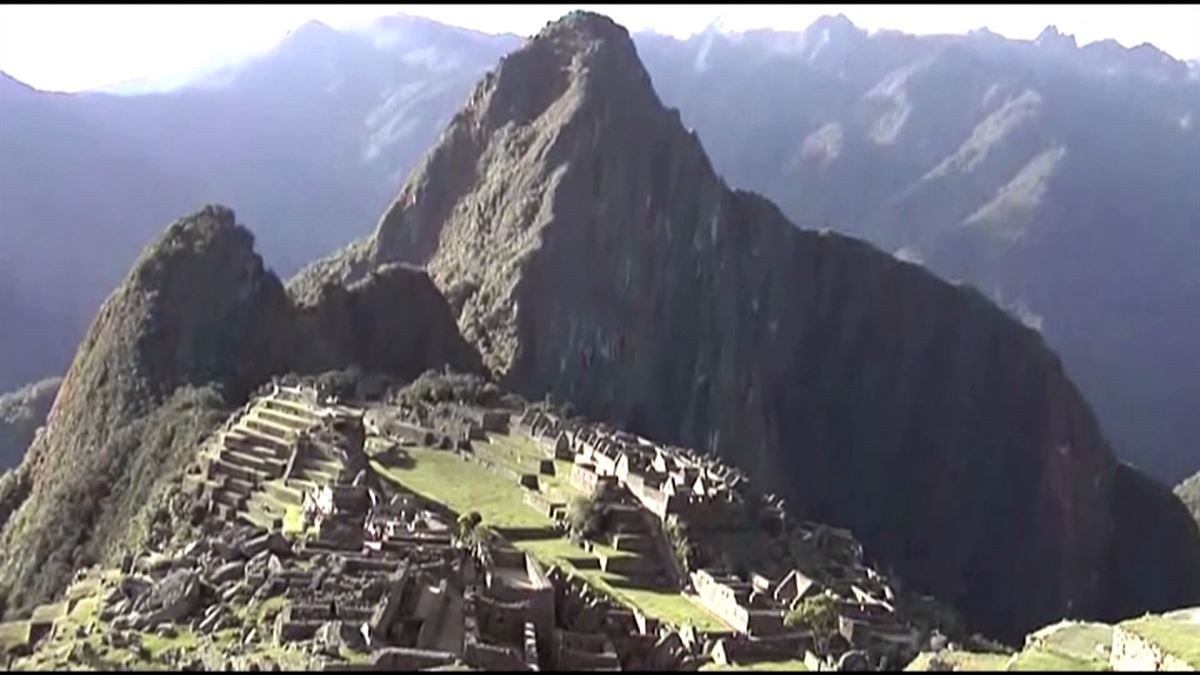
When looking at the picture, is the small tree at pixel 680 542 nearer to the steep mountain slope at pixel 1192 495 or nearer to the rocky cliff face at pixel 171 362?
the rocky cliff face at pixel 171 362

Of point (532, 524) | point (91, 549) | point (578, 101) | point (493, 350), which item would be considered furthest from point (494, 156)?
point (532, 524)

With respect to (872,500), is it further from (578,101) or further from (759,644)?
(759,644)

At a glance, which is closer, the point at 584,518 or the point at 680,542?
the point at 680,542

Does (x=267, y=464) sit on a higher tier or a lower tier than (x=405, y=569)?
higher

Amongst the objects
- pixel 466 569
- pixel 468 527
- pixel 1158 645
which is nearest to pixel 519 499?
pixel 468 527

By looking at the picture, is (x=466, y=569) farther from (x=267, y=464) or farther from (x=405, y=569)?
(x=267, y=464)

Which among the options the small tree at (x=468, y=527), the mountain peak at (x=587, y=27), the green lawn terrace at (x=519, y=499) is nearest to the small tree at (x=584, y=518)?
the green lawn terrace at (x=519, y=499)
